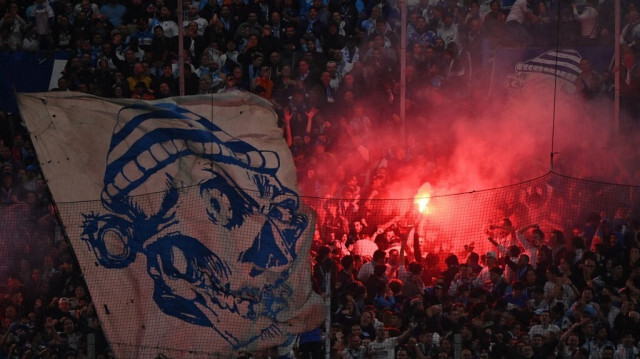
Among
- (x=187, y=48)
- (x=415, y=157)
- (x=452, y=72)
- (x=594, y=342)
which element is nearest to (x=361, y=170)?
(x=415, y=157)

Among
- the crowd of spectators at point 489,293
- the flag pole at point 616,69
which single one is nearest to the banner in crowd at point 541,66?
the flag pole at point 616,69

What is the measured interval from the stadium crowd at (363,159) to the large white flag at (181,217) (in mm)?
590

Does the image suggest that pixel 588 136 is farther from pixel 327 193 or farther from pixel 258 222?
pixel 258 222

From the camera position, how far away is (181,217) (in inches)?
590

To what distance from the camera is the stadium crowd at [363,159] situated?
14789 millimetres

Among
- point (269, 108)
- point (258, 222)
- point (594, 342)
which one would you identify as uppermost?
point (269, 108)

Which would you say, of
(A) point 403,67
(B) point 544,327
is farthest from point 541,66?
(B) point 544,327

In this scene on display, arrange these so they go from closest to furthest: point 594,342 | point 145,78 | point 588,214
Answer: point 594,342 → point 588,214 → point 145,78

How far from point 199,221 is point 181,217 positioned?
203mm

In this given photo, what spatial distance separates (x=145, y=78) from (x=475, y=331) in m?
7.49

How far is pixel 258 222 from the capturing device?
1509cm

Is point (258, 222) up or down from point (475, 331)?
up

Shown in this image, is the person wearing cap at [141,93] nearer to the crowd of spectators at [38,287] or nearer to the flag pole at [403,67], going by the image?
the crowd of spectators at [38,287]

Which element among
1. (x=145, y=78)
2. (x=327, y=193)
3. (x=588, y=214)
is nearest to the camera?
(x=588, y=214)
